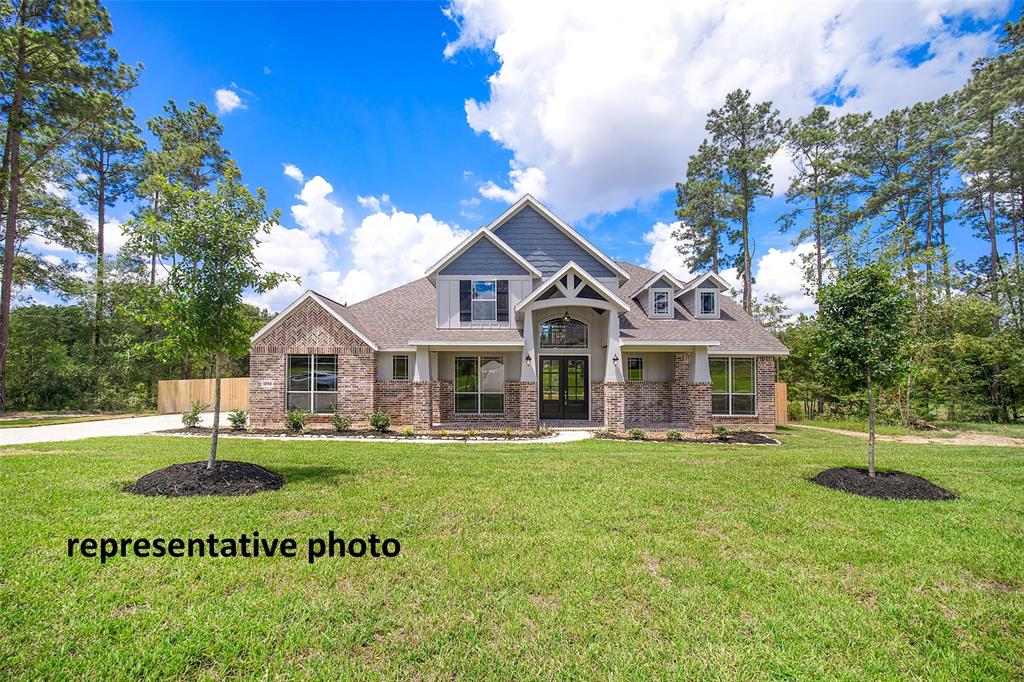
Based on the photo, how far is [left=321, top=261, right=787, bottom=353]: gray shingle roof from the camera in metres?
14.6

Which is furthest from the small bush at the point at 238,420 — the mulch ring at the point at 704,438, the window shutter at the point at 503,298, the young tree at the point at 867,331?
the young tree at the point at 867,331

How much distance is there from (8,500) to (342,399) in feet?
28.7

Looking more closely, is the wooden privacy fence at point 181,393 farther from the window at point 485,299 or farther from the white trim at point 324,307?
the window at point 485,299

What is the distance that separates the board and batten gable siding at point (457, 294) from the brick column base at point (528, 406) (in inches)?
98.2

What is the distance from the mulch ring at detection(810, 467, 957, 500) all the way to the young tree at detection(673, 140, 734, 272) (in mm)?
22001

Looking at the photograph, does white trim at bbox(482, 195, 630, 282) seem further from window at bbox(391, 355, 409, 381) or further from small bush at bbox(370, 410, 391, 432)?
small bush at bbox(370, 410, 391, 432)

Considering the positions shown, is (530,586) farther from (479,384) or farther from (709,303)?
(709,303)

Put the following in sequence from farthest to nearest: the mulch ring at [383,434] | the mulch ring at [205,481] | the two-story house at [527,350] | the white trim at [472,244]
A: the white trim at [472,244], the two-story house at [527,350], the mulch ring at [383,434], the mulch ring at [205,481]

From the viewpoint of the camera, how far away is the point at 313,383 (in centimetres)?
1462

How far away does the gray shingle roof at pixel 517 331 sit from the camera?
1463 cm

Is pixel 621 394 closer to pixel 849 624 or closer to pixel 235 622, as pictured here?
pixel 849 624

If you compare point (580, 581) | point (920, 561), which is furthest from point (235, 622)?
point (920, 561)

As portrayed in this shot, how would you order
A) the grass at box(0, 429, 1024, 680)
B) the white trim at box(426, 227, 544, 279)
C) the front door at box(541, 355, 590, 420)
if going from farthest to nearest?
1. the front door at box(541, 355, 590, 420)
2. the white trim at box(426, 227, 544, 279)
3. the grass at box(0, 429, 1024, 680)

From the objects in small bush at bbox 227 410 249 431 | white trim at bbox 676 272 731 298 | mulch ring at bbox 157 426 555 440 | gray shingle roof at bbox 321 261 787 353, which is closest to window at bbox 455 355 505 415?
gray shingle roof at bbox 321 261 787 353
